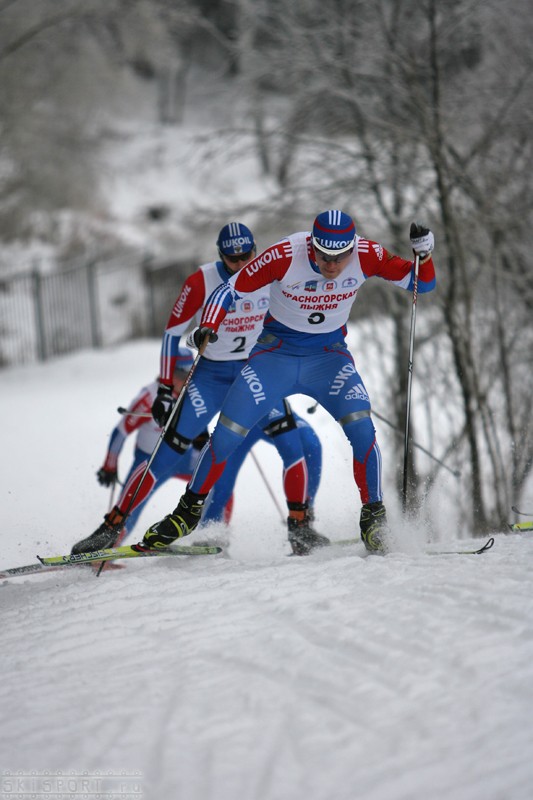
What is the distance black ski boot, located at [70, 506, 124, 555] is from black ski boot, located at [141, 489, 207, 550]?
56 cm

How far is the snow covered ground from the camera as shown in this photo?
2.96 m

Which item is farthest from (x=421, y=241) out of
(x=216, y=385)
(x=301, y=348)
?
(x=216, y=385)

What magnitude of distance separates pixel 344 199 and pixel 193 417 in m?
5.66

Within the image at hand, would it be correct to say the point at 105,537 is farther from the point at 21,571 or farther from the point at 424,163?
the point at 424,163

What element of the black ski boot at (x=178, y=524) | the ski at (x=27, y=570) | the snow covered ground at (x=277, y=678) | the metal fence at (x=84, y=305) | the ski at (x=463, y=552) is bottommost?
the snow covered ground at (x=277, y=678)

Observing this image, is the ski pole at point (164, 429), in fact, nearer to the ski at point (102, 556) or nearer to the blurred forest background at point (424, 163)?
the ski at point (102, 556)

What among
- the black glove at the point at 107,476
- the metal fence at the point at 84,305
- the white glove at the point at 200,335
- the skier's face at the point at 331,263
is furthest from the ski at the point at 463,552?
the metal fence at the point at 84,305

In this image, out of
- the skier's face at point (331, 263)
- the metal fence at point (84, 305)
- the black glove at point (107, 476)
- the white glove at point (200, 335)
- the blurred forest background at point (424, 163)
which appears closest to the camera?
the skier's face at point (331, 263)

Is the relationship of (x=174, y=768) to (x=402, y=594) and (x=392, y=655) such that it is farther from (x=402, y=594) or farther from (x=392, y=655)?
(x=402, y=594)

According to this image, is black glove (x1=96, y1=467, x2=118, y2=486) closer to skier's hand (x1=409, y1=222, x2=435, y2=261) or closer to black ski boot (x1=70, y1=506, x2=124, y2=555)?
black ski boot (x1=70, y1=506, x2=124, y2=555)

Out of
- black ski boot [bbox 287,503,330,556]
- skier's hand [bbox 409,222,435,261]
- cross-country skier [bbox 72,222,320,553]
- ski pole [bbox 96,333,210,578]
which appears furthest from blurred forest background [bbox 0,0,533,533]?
ski pole [bbox 96,333,210,578]

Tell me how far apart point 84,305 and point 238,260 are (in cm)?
1525

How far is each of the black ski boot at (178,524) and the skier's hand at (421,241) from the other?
210 centimetres

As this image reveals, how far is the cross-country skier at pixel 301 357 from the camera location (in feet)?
17.0
